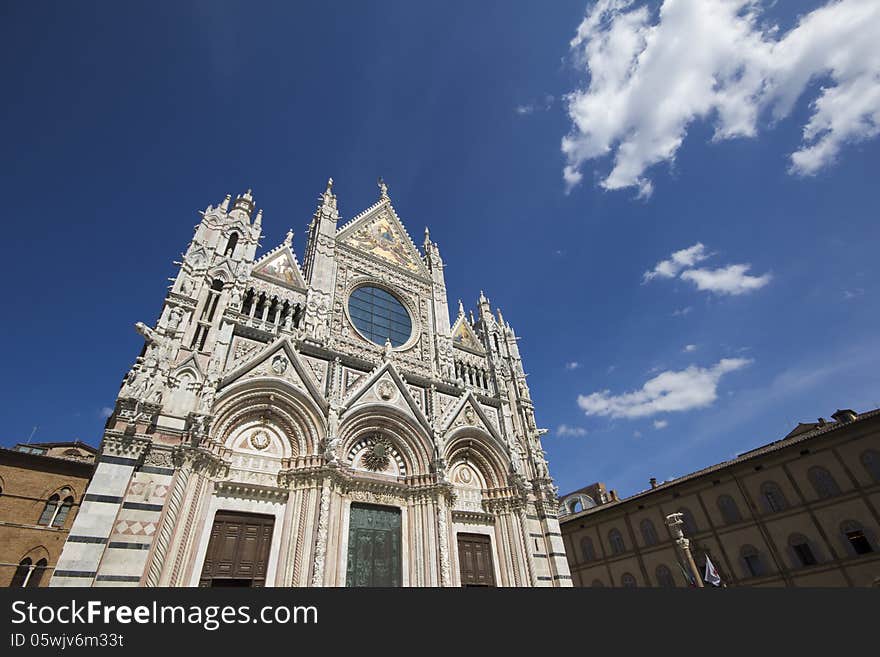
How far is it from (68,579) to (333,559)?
595 cm

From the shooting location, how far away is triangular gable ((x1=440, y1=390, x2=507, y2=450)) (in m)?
17.6

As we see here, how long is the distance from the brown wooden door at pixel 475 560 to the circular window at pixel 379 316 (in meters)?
8.67

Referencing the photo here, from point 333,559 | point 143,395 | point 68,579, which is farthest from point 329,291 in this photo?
point 68,579

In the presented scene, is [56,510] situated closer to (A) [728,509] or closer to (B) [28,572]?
(B) [28,572]

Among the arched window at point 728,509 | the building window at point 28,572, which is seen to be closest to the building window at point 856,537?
the arched window at point 728,509

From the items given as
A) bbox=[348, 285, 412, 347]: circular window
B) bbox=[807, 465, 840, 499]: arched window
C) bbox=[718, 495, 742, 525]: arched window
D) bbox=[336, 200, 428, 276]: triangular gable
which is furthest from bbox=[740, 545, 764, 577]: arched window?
bbox=[336, 200, 428, 276]: triangular gable

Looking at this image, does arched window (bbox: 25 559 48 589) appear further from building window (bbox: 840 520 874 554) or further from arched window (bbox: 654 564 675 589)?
building window (bbox: 840 520 874 554)

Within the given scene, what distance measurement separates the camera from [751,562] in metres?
22.9

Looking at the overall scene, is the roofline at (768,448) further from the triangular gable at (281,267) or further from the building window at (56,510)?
the building window at (56,510)

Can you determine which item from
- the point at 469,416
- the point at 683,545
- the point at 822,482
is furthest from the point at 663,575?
the point at 469,416

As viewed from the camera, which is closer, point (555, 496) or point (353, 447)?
point (353, 447)

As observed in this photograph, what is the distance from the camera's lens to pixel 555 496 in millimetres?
17875

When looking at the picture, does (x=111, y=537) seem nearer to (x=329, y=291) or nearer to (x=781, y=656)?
(x=329, y=291)

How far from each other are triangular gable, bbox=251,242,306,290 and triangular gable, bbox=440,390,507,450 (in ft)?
26.7
